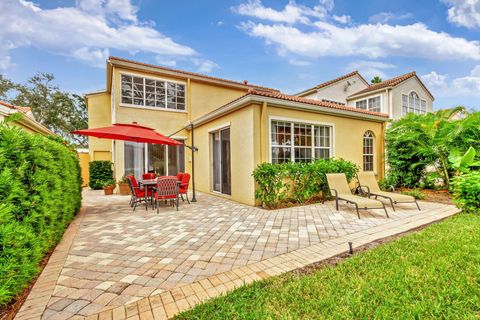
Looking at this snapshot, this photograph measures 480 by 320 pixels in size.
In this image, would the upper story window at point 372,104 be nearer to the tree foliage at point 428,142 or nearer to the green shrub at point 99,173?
the tree foliage at point 428,142

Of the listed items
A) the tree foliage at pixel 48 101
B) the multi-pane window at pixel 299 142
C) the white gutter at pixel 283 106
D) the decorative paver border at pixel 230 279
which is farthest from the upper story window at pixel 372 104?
the tree foliage at pixel 48 101

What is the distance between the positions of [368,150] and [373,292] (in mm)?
10059

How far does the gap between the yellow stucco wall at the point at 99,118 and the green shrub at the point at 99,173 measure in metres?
1.98

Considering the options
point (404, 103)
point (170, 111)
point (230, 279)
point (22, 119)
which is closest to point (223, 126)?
point (170, 111)

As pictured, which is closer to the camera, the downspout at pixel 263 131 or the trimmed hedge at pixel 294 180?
the trimmed hedge at pixel 294 180

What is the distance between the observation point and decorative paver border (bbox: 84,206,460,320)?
2264 millimetres

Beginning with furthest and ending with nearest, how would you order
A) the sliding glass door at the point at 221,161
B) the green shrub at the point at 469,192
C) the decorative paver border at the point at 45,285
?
the sliding glass door at the point at 221,161 → the green shrub at the point at 469,192 → the decorative paver border at the point at 45,285

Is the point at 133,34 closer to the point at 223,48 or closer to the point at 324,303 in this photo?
the point at 223,48

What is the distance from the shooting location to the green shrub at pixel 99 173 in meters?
14.0

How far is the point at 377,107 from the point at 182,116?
16.7m

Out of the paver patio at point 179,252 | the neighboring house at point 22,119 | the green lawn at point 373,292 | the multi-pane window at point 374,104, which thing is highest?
the multi-pane window at point 374,104

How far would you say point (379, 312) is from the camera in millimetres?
2186

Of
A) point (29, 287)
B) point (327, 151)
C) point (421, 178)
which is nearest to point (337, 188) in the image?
point (327, 151)

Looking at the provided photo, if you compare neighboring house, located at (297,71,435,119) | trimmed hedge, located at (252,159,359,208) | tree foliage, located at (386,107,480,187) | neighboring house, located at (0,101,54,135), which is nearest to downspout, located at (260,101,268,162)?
trimmed hedge, located at (252,159,359,208)
